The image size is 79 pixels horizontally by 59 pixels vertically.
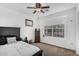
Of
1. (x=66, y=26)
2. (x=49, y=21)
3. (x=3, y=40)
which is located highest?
(x=49, y=21)

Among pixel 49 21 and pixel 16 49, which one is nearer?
pixel 16 49

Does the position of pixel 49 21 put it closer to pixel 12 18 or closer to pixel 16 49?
pixel 12 18

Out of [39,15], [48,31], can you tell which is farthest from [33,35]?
[39,15]

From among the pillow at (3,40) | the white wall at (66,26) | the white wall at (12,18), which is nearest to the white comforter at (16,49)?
the pillow at (3,40)

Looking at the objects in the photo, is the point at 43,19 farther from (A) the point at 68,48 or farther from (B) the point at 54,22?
(A) the point at 68,48

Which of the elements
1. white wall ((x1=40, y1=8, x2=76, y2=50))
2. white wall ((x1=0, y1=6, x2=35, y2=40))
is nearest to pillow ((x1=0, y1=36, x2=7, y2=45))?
white wall ((x1=0, y1=6, x2=35, y2=40))

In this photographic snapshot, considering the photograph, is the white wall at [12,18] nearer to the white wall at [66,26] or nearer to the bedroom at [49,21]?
the bedroom at [49,21]

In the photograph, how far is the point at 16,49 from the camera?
1283 mm

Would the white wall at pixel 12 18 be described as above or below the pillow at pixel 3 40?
above

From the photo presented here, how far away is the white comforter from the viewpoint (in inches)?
44.8

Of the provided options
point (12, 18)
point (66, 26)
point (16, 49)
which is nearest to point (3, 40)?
point (16, 49)

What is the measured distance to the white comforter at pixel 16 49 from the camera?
114cm

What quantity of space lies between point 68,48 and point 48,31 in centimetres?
55

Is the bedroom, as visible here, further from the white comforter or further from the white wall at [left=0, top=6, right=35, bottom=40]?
the white comforter
